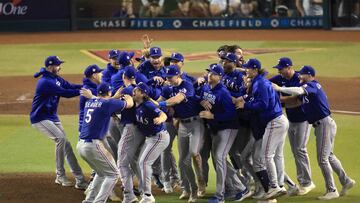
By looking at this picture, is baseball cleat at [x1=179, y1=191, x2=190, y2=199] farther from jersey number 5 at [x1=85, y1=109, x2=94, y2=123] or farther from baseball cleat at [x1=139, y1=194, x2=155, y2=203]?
jersey number 5 at [x1=85, y1=109, x2=94, y2=123]

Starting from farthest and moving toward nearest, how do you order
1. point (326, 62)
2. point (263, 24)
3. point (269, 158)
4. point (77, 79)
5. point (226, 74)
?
1. point (263, 24)
2. point (326, 62)
3. point (77, 79)
4. point (226, 74)
5. point (269, 158)

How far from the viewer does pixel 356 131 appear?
14656 mm

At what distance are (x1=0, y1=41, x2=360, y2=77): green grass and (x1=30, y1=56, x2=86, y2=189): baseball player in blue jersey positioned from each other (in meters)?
10.7

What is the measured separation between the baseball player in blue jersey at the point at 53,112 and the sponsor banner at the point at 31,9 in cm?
1833

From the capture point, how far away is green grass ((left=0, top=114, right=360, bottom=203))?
37.4 ft

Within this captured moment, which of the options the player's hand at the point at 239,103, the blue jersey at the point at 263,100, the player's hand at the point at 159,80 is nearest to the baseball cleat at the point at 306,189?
the blue jersey at the point at 263,100

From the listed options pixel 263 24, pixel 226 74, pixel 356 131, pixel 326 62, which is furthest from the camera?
pixel 263 24

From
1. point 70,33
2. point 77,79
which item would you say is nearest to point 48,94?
point 77,79

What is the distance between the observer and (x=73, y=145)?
552 inches

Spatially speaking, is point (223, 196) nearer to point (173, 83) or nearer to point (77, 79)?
point (173, 83)

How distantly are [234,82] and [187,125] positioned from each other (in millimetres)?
863

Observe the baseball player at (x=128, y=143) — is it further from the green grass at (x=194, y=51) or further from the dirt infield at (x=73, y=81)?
the green grass at (x=194, y=51)

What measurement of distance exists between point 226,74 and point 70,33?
63.2ft

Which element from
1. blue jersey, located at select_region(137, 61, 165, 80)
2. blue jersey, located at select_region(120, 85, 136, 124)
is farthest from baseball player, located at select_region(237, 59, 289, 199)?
blue jersey, located at select_region(137, 61, 165, 80)
